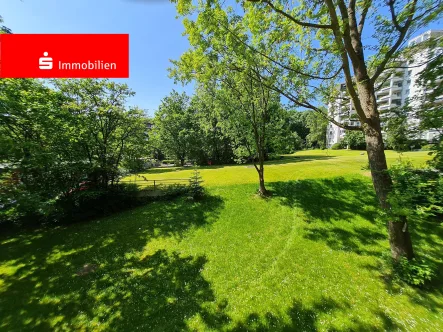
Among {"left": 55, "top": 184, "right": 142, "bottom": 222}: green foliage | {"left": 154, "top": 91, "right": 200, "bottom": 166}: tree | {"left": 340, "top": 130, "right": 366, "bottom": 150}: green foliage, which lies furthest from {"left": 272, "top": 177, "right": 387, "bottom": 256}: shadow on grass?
{"left": 340, "top": 130, "right": 366, "bottom": 150}: green foliage

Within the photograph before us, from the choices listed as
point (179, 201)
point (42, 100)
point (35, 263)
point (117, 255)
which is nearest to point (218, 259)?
point (117, 255)

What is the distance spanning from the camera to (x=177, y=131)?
30.0 meters

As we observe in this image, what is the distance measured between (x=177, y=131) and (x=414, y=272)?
29606 mm

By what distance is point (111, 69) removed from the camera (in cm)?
662

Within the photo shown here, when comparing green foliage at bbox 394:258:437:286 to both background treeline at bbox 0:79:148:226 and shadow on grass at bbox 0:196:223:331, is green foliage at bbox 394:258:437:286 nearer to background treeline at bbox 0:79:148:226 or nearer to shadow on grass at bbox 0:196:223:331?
shadow on grass at bbox 0:196:223:331

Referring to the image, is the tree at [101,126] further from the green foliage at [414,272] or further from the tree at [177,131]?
the tree at [177,131]

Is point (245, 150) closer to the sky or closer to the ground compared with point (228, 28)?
closer to the ground

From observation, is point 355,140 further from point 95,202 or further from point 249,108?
point 95,202

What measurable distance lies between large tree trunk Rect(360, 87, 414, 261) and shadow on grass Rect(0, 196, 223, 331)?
5637 mm

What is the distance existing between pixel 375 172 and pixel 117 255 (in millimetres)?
9414

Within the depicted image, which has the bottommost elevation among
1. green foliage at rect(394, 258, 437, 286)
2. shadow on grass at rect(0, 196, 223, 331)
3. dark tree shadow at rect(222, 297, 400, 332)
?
shadow on grass at rect(0, 196, 223, 331)

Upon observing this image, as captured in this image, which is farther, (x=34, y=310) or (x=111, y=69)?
(x=111, y=69)

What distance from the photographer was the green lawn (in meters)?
4.27

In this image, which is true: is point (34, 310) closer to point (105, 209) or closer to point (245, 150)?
point (105, 209)
